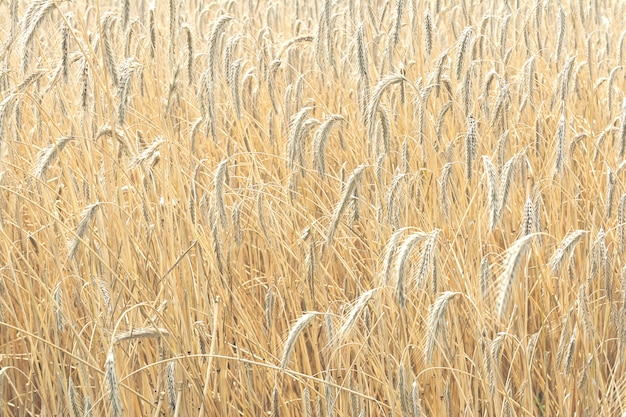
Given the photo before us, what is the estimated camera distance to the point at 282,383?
73.2 inches

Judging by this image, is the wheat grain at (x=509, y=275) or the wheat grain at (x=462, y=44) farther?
the wheat grain at (x=462, y=44)

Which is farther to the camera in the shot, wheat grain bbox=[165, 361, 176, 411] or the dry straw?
wheat grain bbox=[165, 361, 176, 411]

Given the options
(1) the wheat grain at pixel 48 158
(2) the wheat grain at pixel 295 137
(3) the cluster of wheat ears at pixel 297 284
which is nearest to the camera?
(3) the cluster of wheat ears at pixel 297 284

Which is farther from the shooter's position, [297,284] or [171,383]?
[297,284]

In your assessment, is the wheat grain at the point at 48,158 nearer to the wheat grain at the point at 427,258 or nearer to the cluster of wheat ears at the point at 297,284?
the cluster of wheat ears at the point at 297,284

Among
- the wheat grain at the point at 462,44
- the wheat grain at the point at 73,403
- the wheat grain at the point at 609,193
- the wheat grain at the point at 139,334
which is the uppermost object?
the wheat grain at the point at 462,44

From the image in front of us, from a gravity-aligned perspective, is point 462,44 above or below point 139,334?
above

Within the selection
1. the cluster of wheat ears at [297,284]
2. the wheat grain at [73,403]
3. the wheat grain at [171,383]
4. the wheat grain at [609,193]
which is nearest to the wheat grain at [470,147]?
the cluster of wheat ears at [297,284]

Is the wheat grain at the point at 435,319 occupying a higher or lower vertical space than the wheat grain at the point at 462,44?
lower

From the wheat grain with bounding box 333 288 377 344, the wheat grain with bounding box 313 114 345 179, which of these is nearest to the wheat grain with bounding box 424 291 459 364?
the wheat grain with bounding box 333 288 377 344

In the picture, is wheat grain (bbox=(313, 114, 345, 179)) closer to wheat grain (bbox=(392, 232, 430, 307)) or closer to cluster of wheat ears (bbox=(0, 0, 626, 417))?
cluster of wheat ears (bbox=(0, 0, 626, 417))

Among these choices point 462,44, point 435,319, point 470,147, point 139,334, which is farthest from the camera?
point 462,44

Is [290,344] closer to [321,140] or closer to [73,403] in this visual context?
[73,403]

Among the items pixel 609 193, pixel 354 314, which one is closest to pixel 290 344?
pixel 354 314
